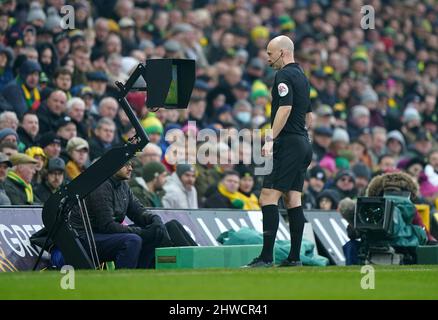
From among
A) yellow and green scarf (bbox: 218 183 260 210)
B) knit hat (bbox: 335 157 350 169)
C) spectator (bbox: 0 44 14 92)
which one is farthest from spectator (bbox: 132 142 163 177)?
knit hat (bbox: 335 157 350 169)

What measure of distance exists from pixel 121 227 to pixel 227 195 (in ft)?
18.3

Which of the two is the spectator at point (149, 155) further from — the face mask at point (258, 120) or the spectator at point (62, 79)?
the face mask at point (258, 120)

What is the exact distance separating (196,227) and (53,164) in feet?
6.49

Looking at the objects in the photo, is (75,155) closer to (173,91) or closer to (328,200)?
(173,91)

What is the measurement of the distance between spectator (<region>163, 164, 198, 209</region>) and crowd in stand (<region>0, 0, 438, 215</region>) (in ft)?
0.07

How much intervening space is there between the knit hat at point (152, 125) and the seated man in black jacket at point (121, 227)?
16.5 feet

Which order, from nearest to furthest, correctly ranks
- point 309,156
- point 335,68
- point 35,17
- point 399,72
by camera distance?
point 309,156, point 35,17, point 335,68, point 399,72

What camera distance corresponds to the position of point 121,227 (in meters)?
13.4

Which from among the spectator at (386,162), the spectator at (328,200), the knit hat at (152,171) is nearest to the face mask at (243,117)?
the spectator at (386,162)

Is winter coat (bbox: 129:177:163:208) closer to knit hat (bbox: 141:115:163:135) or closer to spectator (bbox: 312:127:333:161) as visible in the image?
knit hat (bbox: 141:115:163:135)

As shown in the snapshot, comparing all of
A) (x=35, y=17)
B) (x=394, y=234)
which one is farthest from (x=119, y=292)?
(x=35, y=17)

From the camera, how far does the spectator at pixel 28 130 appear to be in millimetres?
16828

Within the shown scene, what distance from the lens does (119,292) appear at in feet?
32.9
